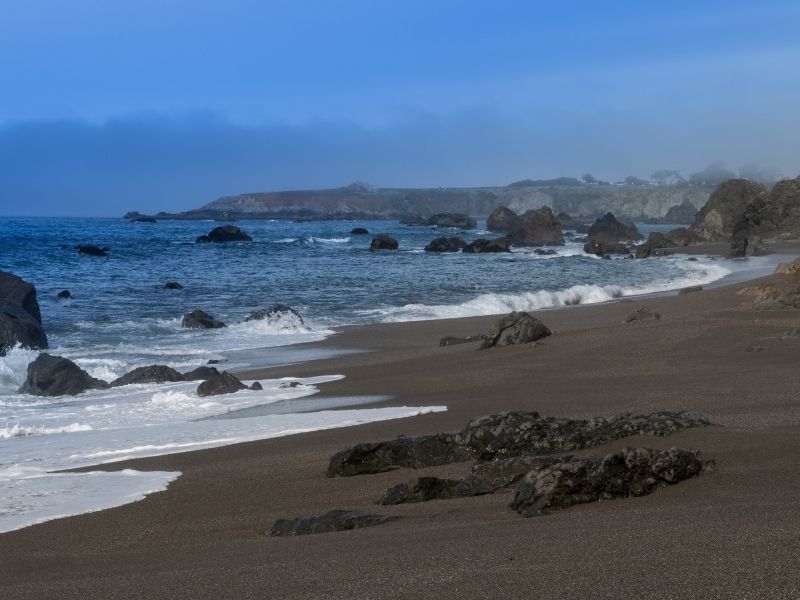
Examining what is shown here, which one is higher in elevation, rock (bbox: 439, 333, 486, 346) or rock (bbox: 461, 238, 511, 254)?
rock (bbox: 439, 333, 486, 346)

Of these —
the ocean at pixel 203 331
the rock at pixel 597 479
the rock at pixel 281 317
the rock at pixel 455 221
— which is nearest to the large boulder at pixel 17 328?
the ocean at pixel 203 331

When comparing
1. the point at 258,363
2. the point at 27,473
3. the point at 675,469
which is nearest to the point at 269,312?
the point at 258,363

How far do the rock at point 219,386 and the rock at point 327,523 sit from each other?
689 centimetres

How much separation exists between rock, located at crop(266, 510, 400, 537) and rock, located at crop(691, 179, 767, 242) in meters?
63.8

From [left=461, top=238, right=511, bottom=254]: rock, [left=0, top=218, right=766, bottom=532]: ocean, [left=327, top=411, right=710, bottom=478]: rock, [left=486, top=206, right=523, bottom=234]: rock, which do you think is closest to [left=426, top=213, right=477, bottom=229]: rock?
[left=486, top=206, right=523, bottom=234]: rock

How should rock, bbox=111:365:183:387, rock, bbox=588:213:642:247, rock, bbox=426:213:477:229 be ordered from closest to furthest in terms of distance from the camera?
rock, bbox=111:365:183:387 < rock, bbox=588:213:642:247 < rock, bbox=426:213:477:229

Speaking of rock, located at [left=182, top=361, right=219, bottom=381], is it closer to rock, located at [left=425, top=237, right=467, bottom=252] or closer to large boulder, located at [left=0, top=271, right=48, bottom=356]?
large boulder, located at [left=0, top=271, right=48, bottom=356]

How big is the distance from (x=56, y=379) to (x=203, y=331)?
8.67 meters

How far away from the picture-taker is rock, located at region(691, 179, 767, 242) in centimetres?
6675

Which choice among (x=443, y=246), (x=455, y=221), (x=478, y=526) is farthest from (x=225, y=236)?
(x=478, y=526)

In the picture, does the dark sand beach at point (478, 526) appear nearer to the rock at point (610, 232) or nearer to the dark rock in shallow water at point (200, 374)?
the dark rock in shallow water at point (200, 374)

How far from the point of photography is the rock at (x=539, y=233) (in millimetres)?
74562

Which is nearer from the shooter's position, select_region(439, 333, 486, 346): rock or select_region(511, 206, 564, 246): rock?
select_region(439, 333, 486, 346): rock

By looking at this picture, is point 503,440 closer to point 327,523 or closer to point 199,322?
point 327,523
